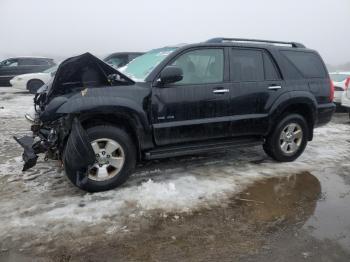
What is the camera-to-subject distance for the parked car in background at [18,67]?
1764 centimetres

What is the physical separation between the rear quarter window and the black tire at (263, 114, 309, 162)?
2.41ft

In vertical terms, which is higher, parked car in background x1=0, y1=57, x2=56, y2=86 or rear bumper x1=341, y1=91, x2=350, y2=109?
parked car in background x1=0, y1=57, x2=56, y2=86

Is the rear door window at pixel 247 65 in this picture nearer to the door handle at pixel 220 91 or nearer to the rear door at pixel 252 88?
the rear door at pixel 252 88

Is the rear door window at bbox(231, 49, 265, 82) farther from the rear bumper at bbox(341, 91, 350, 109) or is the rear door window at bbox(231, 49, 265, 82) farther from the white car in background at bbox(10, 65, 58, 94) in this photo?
the white car in background at bbox(10, 65, 58, 94)

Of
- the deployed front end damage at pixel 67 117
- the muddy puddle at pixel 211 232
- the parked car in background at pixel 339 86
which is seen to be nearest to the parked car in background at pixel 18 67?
the parked car in background at pixel 339 86

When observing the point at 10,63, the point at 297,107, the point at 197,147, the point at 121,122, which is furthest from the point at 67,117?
the point at 10,63

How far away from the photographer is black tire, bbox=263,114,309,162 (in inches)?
219

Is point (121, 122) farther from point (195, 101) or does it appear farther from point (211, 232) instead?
point (211, 232)

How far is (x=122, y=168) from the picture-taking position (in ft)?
14.4

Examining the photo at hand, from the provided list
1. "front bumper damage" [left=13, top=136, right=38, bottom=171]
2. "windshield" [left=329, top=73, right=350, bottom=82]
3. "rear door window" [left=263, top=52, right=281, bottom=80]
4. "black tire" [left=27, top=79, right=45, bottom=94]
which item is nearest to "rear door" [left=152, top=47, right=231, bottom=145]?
"rear door window" [left=263, top=52, right=281, bottom=80]

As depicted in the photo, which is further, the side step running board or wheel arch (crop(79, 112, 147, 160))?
the side step running board

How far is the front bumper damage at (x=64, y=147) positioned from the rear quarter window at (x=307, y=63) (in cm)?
338

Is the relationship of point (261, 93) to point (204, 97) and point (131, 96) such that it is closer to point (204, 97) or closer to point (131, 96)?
point (204, 97)

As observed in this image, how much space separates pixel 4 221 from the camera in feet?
11.8
